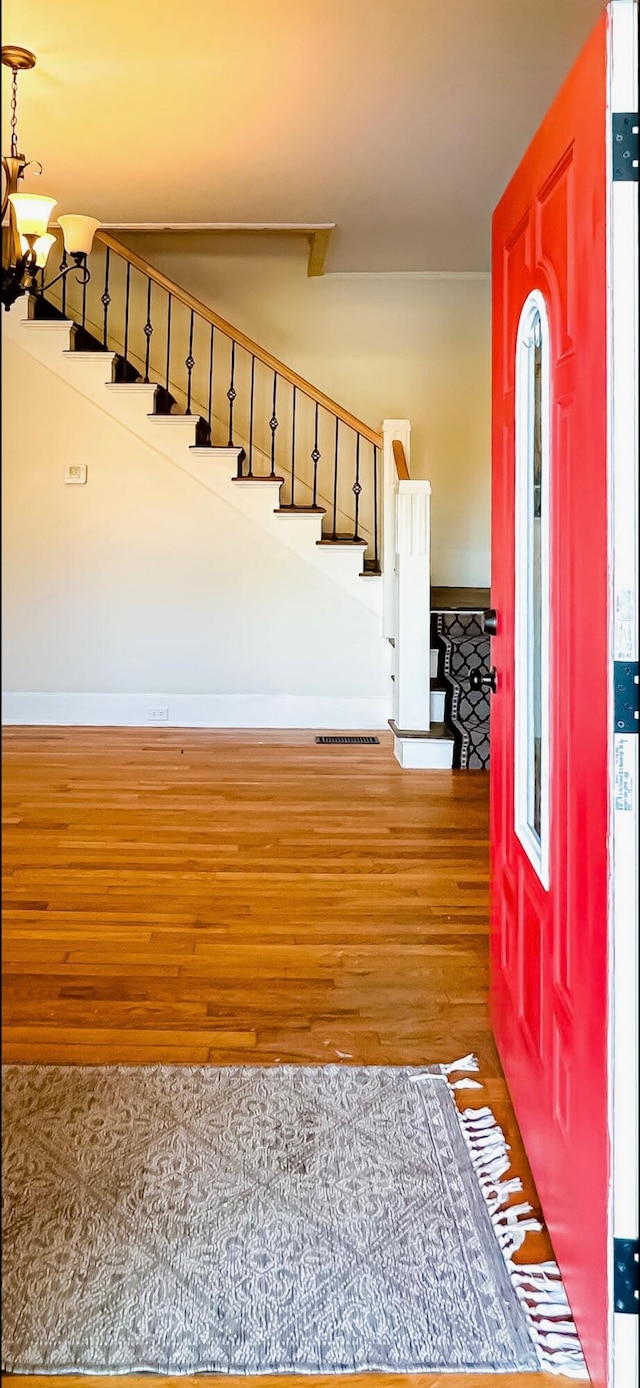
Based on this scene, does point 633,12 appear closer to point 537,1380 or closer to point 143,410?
point 537,1380

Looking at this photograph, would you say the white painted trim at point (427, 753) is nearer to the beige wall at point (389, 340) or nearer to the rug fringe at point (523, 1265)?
the beige wall at point (389, 340)

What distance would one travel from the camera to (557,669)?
1.52 meters

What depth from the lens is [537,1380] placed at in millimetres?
1284

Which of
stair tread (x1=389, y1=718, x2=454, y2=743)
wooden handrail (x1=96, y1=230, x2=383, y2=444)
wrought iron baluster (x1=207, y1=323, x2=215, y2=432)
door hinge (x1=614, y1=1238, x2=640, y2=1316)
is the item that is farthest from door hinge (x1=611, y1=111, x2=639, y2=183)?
wrought iron baluster (x1=207, y1=323, x2=215, y2=432)

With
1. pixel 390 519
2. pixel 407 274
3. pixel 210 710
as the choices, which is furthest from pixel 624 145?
pixel 407 274

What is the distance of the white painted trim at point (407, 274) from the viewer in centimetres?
688

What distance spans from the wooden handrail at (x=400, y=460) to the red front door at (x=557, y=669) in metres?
3.53

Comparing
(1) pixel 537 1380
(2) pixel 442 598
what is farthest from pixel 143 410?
(1) pixel 537 1380

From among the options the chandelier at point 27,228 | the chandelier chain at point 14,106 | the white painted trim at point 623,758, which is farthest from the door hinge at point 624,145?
the chandelier chain at point 14,106

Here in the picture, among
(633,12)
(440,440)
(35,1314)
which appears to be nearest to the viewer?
(633,12)

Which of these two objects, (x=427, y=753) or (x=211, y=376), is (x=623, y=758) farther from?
(x=211, y=376)

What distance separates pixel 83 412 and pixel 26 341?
1.75 feet

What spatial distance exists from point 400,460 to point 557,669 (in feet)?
14.6

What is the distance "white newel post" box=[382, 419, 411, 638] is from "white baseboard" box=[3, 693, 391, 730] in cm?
57
